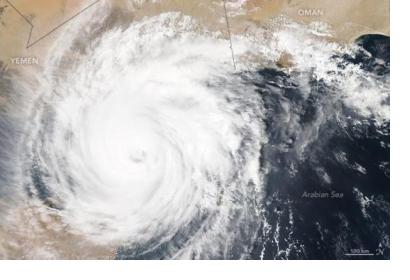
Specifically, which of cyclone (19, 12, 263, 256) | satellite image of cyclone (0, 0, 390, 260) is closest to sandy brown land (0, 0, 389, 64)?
satellite image of cyclone (0, 0, 390, 260)

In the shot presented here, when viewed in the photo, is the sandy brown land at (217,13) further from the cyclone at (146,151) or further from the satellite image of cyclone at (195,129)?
the cyclone at (146,151)

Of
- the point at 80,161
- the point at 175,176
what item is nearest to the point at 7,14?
the point at 80,161

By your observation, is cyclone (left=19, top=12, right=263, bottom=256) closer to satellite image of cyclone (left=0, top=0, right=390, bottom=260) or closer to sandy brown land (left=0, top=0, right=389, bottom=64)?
satellite image of cyclone (left=0, top=0, right=390, bottom=260)

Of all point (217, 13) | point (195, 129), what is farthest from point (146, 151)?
point (217, 13)

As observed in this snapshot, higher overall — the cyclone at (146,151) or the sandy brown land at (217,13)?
the sandy brown land at (217,13)

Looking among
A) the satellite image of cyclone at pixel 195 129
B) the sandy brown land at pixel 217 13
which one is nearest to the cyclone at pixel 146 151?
the satellite image of cyclone at pixel 195 129

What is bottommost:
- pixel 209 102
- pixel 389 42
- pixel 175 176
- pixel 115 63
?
pixel 175 176

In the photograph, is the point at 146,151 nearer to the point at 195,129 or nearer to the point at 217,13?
the point at 195,129

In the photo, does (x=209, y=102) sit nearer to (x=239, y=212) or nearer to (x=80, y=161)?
(x=239, y=212)
